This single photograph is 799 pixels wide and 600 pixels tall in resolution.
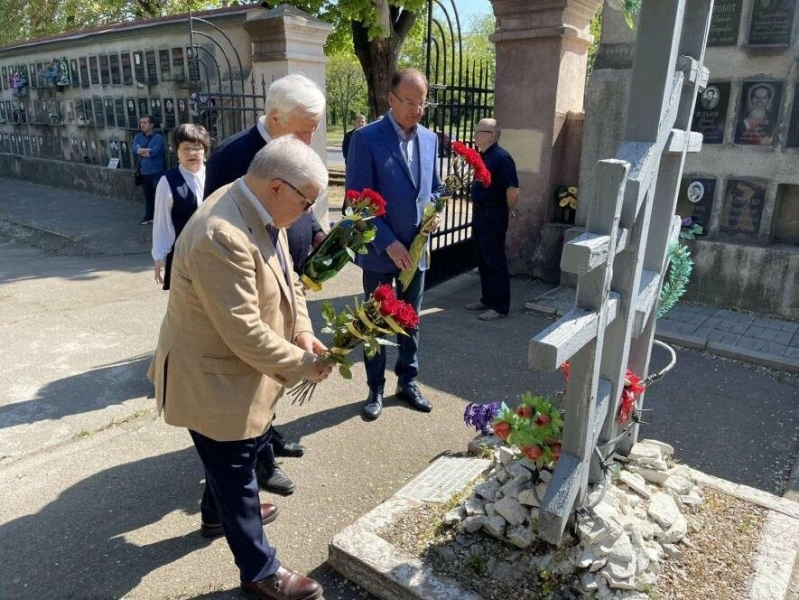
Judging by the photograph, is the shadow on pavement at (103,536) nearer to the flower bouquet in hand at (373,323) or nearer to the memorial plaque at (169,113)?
the flower bouquet in hand at (373,323)

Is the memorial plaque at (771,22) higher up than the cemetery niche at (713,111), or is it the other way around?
the memorial plaque at (771,22)

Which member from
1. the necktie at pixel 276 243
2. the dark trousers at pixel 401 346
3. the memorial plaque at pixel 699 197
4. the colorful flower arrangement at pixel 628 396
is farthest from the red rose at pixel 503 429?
the memorial plaque at pixel 699 197

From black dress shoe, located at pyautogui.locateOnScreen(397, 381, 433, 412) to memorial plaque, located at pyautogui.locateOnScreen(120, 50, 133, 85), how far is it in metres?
9.51

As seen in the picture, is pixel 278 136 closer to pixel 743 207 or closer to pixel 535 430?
pixel 535 430

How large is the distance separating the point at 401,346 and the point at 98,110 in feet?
35.7

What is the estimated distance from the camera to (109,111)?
11.9 meters

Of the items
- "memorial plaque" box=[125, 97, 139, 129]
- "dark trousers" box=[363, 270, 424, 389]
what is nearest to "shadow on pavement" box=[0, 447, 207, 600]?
"dark trousers" box=[363, 270, 424, 389]

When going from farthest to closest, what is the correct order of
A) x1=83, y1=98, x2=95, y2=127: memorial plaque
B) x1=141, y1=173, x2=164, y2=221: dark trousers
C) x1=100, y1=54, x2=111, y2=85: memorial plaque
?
x1=83, y1=98, x2=95, y2=127: memorial plaque
x1=100, y1=54, x2=111, y2=85: memorial plaque
x1=141, y1=173, x2=164, y2=221: dark trousers

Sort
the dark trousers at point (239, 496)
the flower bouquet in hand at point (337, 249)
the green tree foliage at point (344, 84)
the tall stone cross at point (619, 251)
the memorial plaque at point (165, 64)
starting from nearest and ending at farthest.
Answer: the tall stone cross at point (619, 251), the dark trousers at point (239, 496), the flower bouquet in hand at point (337, 249), the memorial plaque at point (165, 64), the green tree foliage at point (344, 84)

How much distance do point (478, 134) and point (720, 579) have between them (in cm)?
410

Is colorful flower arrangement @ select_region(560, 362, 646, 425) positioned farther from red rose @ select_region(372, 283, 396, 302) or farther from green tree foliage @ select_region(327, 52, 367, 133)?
green tree foliage @ select_region(327, 52, 367, 133)

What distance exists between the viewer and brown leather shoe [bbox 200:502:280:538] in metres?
2.83

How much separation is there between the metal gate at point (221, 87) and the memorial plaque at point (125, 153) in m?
2.69

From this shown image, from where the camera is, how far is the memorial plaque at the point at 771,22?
531 cm
